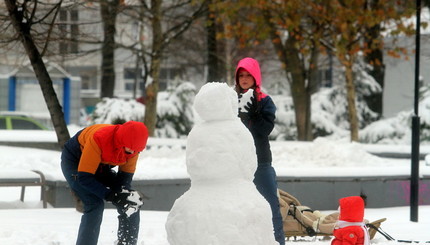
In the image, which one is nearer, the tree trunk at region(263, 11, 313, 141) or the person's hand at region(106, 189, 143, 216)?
the person's hand at region(106, 189, 143, 216)

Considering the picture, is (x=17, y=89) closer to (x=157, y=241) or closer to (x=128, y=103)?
(x=128, y=103)

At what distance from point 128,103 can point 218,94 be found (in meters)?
15.9

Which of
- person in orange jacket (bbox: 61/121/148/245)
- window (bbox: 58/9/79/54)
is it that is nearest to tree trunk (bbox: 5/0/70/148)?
window (bbox: 58/9/79/54)

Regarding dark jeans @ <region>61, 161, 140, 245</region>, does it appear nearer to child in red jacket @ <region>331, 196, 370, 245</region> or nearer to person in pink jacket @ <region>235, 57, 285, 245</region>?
person in pink jacket @ <region>235, 57, 285, 245</region>

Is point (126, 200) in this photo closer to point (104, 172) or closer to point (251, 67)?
point (104, 172)

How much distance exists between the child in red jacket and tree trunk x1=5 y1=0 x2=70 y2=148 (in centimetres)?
420

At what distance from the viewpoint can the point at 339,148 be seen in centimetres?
1421

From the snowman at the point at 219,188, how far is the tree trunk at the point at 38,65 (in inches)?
184

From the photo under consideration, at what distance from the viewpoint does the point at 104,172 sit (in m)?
5.96

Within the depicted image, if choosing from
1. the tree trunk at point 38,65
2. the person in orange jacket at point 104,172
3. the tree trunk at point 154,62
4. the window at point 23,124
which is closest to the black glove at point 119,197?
the person in orange jacket at point 104,172

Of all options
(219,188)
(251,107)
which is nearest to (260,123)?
(251,107)

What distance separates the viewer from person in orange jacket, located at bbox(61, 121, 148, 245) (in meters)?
5.57

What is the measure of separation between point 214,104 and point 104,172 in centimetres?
178

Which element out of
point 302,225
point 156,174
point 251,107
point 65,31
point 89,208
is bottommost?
point 302,225
